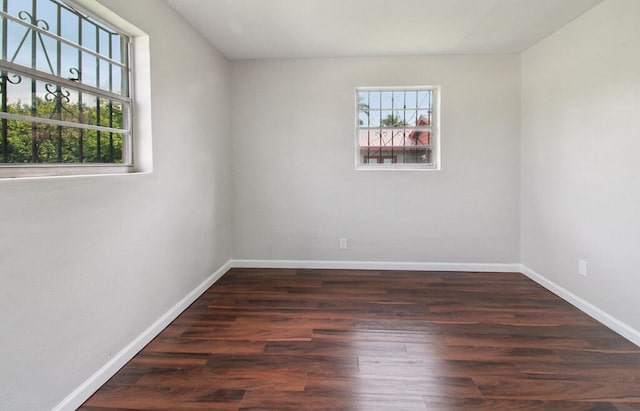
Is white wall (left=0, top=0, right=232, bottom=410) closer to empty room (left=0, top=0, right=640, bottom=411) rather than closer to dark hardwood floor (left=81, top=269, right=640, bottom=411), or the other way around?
empty room (left=0, top=0, right=640, bottom=411)

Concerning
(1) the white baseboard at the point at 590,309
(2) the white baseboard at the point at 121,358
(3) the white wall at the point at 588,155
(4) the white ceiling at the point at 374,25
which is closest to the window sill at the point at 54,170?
(2) the white baseboard at the point at 121,358

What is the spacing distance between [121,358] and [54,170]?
45.6 inches

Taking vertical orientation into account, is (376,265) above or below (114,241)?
below

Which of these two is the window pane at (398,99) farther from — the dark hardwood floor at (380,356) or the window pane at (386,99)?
the dark hardwood floor at (380,356)

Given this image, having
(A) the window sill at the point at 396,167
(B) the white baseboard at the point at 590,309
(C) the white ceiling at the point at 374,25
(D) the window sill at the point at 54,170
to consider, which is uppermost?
(C) the white ceiling at the point at 374,25

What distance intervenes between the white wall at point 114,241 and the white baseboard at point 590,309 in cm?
333

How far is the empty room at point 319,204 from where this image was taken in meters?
1.79

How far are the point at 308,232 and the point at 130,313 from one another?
2254 mm

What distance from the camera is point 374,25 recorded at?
123 inches

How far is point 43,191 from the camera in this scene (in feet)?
5.29

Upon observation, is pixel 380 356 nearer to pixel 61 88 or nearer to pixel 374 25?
pixel 61 88

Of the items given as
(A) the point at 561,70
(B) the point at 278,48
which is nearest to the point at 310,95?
(B) the point at 278,48

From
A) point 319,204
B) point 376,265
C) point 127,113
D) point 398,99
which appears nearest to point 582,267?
point 376,265

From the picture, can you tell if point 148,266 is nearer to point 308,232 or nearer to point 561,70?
point 308,232
